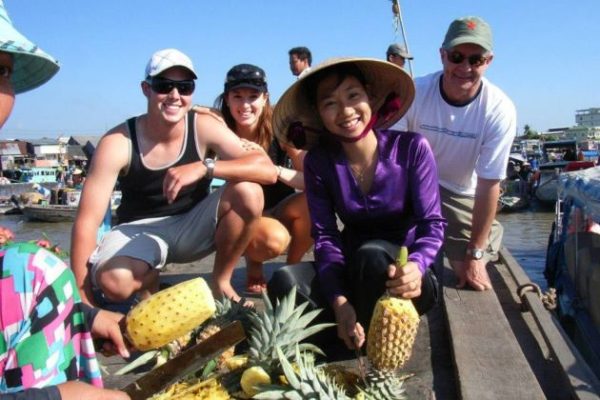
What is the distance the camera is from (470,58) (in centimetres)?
400

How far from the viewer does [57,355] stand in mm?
1701

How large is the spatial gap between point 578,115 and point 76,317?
153m

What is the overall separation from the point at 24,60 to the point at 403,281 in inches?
68.0

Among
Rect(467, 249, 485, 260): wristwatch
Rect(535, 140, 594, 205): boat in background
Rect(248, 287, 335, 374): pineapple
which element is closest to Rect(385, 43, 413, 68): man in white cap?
Rect(467, 249, 485, 260): wristwatch

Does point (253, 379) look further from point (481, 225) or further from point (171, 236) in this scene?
point (481, 225)

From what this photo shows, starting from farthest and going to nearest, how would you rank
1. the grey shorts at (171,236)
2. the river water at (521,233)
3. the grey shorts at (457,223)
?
the river water at (521,233) < the grey shorts at (457,223) < the grey shorts at (171,236)

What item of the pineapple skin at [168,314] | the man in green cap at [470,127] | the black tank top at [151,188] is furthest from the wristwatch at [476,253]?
the pineapple skin at [168,314]

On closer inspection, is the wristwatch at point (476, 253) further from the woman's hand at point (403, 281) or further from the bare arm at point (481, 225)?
the woman's hand at point (403, 281)

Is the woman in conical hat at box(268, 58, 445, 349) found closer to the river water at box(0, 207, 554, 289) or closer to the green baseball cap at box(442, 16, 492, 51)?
the green baseball cap at box(442, 16, 492, 51)

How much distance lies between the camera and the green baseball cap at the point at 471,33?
13.0ft

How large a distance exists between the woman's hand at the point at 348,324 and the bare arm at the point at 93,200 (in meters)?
1.53

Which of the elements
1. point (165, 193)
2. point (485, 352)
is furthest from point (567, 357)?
point (165, 193)

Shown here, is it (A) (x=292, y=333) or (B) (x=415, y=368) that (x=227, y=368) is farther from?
(B) (x=415, y=368)

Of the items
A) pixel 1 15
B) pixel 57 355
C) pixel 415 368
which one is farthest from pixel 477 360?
pixel 1 15
